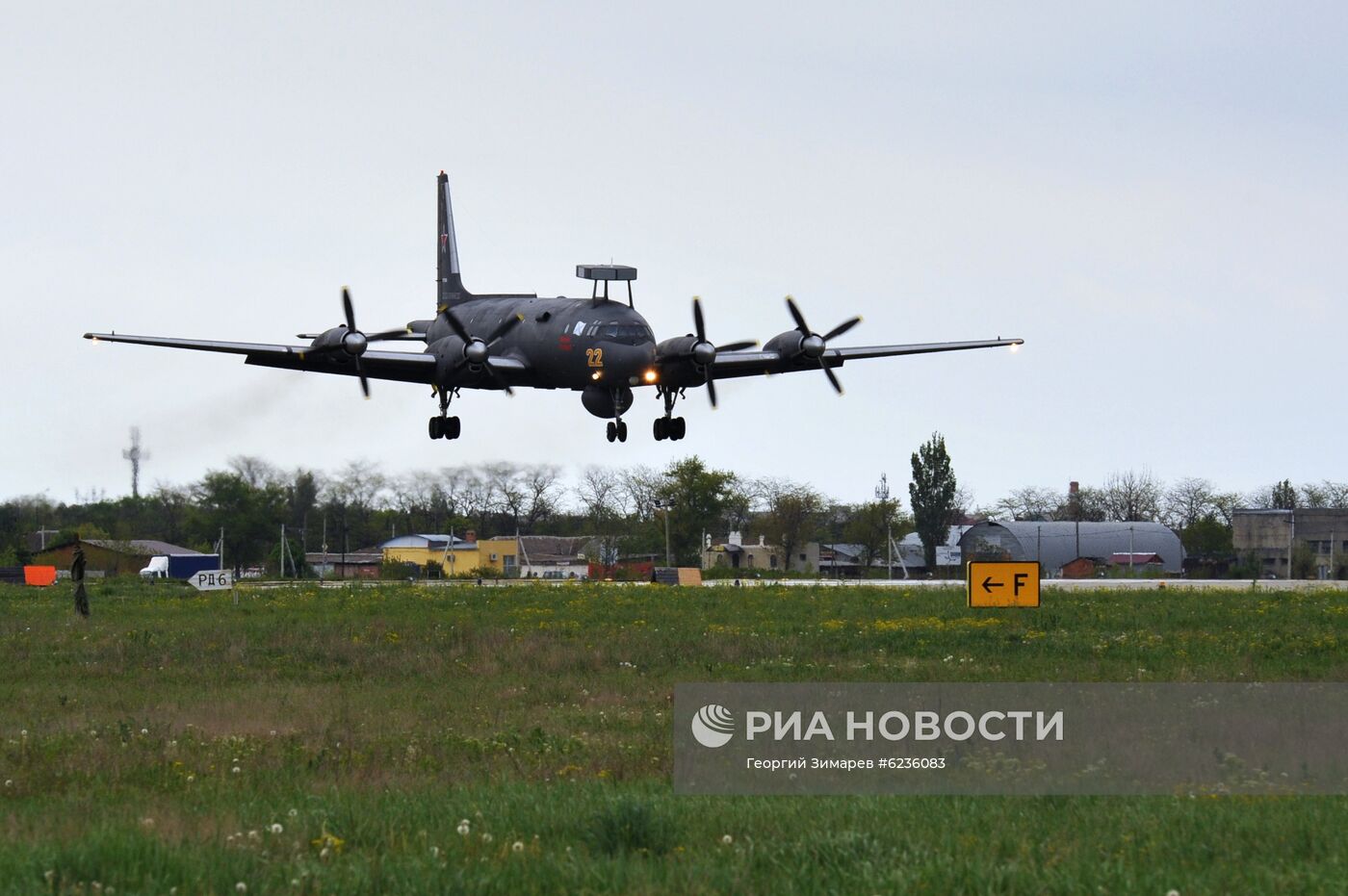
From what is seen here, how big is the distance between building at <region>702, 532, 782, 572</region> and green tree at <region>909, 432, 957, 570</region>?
1597 cm

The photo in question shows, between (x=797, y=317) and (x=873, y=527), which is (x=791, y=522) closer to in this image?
(x=873, y=527)

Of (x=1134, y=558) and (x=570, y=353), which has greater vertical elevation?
(x=570, y=353)

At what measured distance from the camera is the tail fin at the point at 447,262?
201ft

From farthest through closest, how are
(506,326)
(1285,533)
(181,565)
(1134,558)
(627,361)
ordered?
1. (1285,533)
2. (1134,558)
3. (181,565)
4. (506,326)
5. (627,361)

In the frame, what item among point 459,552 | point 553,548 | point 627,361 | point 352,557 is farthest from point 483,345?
point 553,548

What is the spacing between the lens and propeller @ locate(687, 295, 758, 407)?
45594mm

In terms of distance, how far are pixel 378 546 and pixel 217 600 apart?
96.2 metres

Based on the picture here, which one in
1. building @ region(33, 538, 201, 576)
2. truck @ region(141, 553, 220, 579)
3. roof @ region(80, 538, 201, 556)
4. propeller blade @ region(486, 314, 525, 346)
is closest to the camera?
propeller blade @ region(486, 314, 525, 346)

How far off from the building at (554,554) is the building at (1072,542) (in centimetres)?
3532

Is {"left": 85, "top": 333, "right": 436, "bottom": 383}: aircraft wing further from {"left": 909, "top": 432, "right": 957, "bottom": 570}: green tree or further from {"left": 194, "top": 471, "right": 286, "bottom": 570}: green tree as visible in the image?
{"left": 909, "top": 432, "right": 957, "bottom": 570}: green tree

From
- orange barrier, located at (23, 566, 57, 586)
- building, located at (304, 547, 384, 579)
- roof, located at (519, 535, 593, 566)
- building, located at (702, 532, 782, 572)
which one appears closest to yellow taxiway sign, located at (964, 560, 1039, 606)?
orange barrier, located at (23, 566, 57, 586)

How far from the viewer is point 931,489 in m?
127

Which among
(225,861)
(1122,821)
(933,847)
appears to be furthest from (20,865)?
(1122,821)

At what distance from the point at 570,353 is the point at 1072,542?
9764cm
